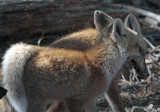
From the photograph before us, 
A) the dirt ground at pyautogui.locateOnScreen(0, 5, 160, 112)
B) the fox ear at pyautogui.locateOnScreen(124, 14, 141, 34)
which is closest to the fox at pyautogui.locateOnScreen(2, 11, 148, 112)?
the fox ear at pyautogui.locateOnScreen(124, 14, 141, 34)

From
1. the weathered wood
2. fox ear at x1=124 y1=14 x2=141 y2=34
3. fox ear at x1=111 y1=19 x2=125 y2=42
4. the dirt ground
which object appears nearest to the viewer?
fox ear at x1=111 y1=19 x2=125 y2=42

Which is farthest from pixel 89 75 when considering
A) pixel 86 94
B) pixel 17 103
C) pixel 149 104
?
pixel 149 104

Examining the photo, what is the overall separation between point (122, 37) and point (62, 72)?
1134 mm

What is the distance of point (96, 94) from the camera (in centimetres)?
584

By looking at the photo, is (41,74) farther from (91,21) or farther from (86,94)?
(91,21)

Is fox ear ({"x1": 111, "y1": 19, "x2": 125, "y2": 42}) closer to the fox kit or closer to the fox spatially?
the fox

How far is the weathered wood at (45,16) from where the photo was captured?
27.5 feet

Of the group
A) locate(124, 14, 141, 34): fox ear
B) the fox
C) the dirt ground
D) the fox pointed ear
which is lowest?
the dirt ground

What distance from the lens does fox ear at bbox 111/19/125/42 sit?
236 inches

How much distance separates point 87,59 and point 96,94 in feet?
1.80

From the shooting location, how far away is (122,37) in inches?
240

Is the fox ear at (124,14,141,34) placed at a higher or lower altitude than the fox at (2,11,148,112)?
higher

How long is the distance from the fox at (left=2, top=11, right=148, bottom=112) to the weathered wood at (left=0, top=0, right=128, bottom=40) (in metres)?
2.52

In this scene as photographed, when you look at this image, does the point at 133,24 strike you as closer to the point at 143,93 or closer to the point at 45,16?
the point at 143,93
